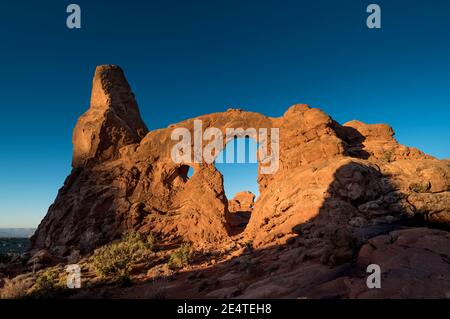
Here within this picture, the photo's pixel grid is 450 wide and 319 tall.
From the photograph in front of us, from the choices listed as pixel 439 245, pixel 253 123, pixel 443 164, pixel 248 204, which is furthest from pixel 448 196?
pixel 248 204

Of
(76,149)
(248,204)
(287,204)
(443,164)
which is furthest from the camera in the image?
(248,204)

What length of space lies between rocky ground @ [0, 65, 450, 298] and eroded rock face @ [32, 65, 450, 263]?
0.09 metres

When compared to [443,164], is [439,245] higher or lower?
lower

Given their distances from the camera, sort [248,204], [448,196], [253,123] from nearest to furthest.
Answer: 1. [448,196]
2. [253,123]
3. [248,204]

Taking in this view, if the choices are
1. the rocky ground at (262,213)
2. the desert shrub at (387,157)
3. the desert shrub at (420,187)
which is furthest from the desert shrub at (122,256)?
the desert shrub at (387,157)

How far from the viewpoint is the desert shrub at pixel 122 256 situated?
1348 cm

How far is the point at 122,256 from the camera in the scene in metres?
16.7

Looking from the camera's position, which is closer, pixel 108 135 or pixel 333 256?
pixel 333 256

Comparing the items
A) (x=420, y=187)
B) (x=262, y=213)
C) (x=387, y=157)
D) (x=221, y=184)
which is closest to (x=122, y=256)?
(x=262, y=213)

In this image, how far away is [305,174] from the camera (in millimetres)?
18109

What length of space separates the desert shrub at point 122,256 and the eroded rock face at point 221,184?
191 centimetres

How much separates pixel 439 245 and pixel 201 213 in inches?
641

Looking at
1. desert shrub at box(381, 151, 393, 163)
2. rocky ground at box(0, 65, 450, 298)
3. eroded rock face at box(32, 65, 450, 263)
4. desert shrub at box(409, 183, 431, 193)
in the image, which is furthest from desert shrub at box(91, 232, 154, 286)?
desert shrub at box(381, 151, 393, 163)
